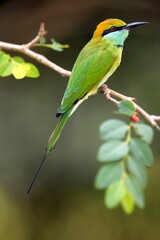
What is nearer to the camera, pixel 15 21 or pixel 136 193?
pixel 136 193

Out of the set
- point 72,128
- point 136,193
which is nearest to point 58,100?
point 72,128

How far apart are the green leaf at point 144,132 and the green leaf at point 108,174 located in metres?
0.06

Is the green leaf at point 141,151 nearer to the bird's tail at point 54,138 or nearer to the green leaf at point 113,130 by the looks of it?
the green leaf at point 113,130

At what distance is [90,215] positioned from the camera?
9.80 ft

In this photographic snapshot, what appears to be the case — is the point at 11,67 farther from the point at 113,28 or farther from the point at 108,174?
the point at 108,174

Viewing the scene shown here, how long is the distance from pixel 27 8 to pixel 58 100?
0.59 m

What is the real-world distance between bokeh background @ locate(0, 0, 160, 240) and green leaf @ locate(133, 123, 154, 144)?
1810 mm

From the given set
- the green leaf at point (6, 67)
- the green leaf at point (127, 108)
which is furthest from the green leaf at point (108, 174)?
the green leaf at point (6, 67)

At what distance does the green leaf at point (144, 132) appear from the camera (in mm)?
915

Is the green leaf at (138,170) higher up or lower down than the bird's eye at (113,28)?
higher up

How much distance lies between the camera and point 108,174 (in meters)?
0.88

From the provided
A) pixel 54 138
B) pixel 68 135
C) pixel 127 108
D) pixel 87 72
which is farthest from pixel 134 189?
pixel 68 135

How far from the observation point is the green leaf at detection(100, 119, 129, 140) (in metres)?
0.91

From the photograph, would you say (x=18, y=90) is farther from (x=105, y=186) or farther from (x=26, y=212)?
(x=105, y=186)
